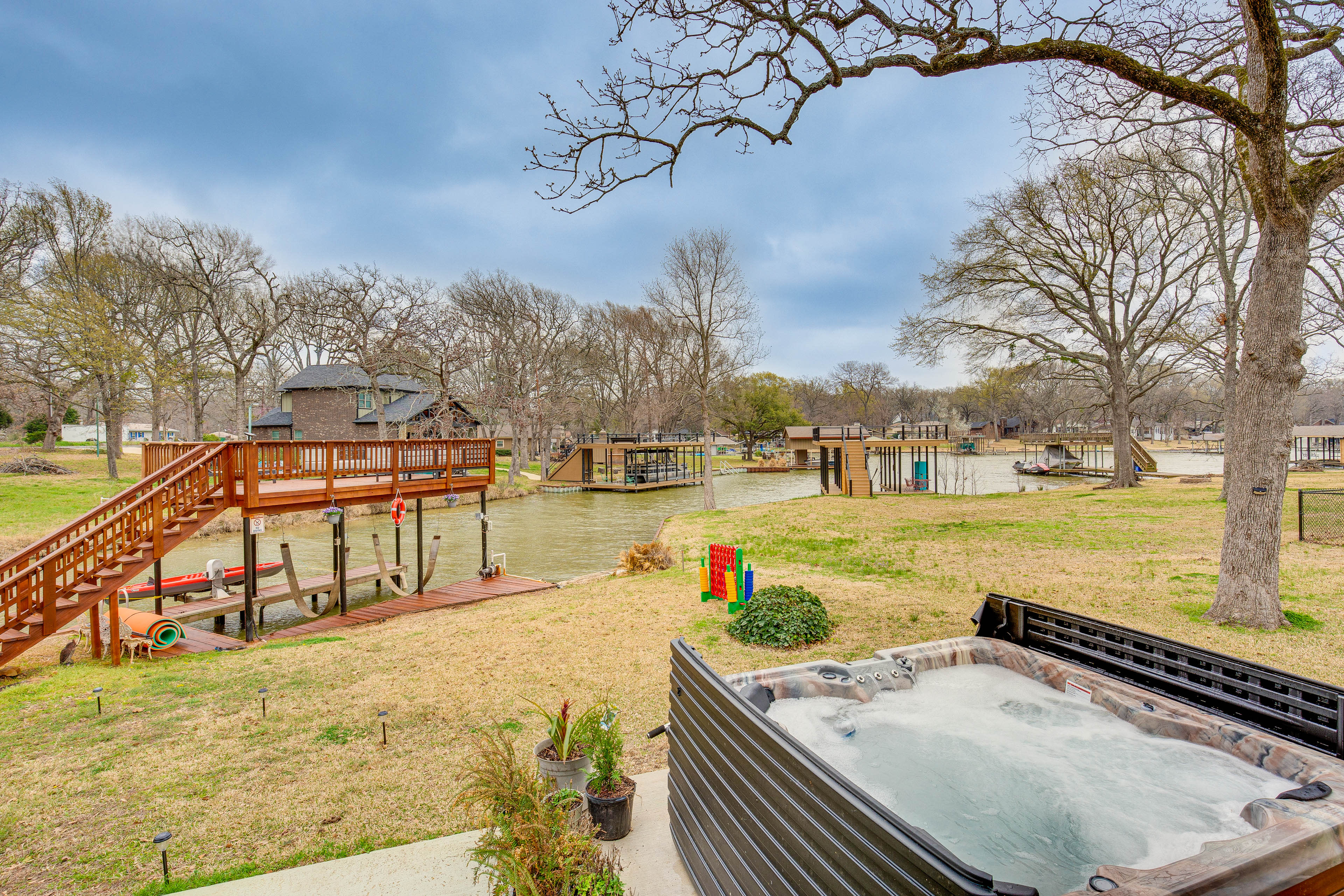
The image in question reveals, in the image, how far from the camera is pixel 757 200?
31.7ft

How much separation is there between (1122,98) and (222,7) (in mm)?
Result: 14021

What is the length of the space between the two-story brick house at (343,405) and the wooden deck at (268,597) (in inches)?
902

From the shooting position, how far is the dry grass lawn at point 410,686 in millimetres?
3373

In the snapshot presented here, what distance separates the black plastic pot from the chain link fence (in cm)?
1334

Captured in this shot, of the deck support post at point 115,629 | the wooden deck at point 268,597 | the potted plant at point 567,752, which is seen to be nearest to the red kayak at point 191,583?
the wooden deck at point 268,597

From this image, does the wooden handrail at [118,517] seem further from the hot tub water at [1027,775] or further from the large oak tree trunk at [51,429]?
the large oak tree trunk at [51,429]

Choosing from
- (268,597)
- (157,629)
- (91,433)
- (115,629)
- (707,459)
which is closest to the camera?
(115,629)

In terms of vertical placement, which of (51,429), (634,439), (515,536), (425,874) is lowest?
(515,536)

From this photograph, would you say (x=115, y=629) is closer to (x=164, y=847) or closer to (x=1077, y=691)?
(x=164, y=847)

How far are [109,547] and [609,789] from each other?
8767 millimetres

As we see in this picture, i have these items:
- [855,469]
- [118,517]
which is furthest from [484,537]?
[855,469]

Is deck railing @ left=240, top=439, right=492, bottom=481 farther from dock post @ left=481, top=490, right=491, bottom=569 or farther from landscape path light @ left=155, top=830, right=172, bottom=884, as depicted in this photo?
landscape path light @ left=155, top=830, right=172, bottom=884

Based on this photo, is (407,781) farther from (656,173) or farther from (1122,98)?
(1122,98)

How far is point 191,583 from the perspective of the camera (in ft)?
37.2
